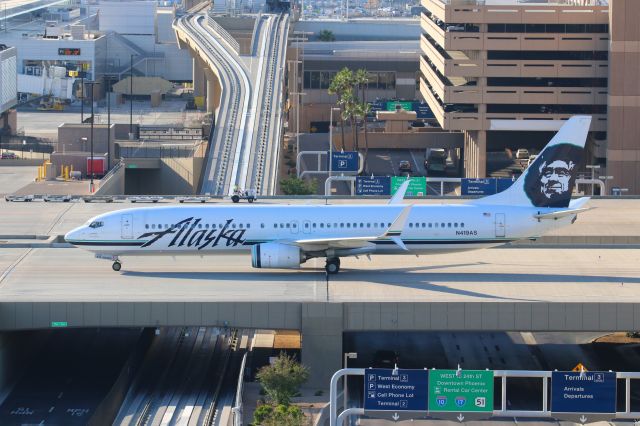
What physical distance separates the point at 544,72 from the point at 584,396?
94570 millimetres

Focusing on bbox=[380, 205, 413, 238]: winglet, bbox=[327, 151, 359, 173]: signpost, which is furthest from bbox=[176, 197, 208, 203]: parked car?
bbox=[380, 205, 413, 238]: winglet

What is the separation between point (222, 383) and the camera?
69.4 meters

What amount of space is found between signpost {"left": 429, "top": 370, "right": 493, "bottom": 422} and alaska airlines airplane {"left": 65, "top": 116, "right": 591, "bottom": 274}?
25.5m

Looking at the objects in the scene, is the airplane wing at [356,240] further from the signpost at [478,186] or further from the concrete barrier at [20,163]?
the concrete barrier at [20,163]

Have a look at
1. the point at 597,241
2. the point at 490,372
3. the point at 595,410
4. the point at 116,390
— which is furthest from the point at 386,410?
the point at 597,241

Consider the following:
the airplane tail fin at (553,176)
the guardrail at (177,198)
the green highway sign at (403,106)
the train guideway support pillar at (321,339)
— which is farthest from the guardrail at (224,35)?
the train guideway support pillar at (321,339)

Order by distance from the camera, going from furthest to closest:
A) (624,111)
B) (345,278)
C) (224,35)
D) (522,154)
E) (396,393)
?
(224,35)
(522,154)
(624,111)
(345,278)
(396,393)

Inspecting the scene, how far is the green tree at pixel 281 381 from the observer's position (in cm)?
6125

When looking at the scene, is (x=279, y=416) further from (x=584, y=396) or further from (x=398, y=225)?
(x=398, y=225)

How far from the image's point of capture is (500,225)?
75000mm

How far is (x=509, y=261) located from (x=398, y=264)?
21.4ft

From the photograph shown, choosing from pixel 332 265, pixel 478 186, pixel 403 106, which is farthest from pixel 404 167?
pixel 332 265

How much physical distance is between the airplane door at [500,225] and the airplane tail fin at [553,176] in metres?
1.93

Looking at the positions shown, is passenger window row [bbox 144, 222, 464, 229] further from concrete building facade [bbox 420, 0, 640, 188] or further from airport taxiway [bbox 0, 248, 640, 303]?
concrete building facade [bbox 420, 0, 640, 188]
